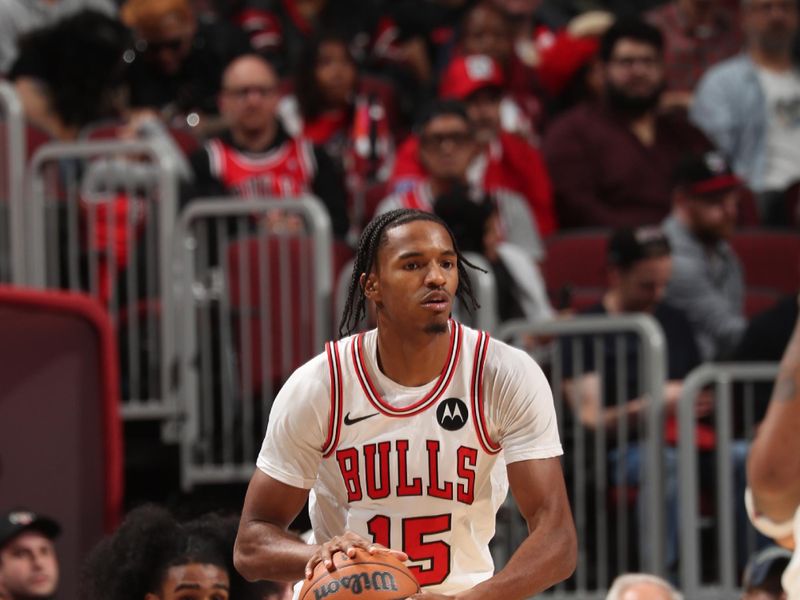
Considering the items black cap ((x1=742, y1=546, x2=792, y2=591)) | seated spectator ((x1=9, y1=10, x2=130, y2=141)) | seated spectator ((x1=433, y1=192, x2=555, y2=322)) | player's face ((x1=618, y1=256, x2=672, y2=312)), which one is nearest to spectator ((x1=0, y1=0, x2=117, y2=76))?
seated spectator ((x1=9, y1=10, x2=130, y2=141))

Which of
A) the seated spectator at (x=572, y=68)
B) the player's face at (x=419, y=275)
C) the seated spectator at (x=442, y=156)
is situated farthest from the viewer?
the seated spectator at (x=572, y=68)

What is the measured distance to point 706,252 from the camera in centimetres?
834

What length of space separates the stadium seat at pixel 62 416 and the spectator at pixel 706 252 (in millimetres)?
2958

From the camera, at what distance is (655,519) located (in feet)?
22.3

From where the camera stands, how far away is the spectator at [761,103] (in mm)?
9852

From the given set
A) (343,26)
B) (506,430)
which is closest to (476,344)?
(506,430)

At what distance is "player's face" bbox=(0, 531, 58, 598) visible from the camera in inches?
241

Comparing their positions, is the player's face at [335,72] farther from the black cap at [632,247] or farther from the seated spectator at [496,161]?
the black cap at [632,247]

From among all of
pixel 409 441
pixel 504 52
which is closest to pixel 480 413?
pixel 409 441

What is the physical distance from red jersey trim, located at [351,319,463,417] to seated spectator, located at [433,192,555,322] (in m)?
3.33

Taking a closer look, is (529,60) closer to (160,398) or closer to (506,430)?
(160,398)

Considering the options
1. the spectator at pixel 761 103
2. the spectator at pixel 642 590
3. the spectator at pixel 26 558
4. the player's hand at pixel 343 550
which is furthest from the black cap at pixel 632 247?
the player's hand at pixel 343 550

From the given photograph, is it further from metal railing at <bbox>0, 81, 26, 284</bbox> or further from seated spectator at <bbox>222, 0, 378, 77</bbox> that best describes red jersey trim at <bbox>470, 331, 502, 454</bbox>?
seated spectator at <bbox>222, 0, 378, 77</bbox>

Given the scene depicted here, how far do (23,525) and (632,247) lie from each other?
3.05 m
